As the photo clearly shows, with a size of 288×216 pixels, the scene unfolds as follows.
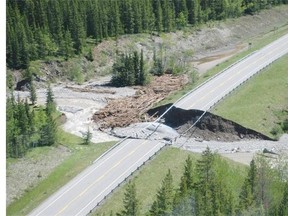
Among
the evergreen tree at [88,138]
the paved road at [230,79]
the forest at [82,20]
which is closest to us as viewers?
the evergreen tree at [88,138]

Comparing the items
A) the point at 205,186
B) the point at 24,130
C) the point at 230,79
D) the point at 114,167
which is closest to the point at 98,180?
the point at 114,167

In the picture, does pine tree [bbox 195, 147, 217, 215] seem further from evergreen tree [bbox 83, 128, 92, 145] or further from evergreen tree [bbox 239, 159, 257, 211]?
evergreen tree [bbox 83, 128, 92, 145]

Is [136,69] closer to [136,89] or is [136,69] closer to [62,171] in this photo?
[136,89]

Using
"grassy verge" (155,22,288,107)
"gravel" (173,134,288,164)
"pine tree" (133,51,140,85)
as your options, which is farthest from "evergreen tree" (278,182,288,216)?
"pine tree" (133,51,140,85)

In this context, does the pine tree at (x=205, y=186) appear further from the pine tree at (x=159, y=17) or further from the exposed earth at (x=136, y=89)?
the pine tree at (x=159, y=17)

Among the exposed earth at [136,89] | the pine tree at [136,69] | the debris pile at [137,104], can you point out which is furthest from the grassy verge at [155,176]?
the pine tree at [136,69]
